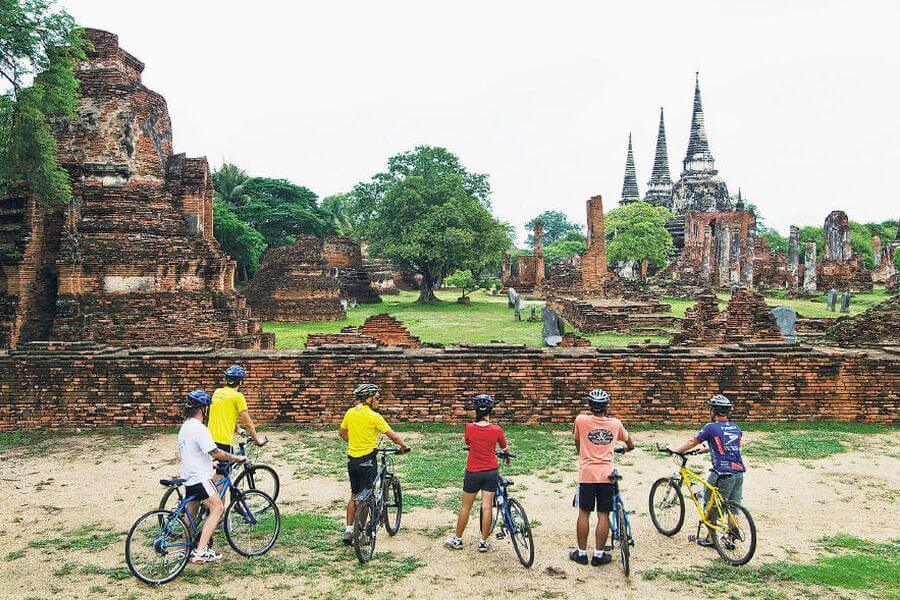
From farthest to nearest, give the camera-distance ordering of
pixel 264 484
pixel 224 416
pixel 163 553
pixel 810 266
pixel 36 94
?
pixel 810 266, pixel 36 94, pixel 264 484, pixel 224 416, pixel 163 553

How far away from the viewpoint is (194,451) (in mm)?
5371

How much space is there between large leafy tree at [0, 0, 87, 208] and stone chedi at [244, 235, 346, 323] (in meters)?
13.1

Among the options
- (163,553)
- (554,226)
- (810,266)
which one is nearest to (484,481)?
(163,553)

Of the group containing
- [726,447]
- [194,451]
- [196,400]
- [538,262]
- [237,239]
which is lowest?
[194,451]

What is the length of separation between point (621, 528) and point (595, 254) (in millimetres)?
27362

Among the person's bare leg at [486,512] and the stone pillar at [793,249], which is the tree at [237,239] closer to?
the stone pillar at [793,249]

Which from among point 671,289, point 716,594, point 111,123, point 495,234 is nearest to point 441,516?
point 716,594

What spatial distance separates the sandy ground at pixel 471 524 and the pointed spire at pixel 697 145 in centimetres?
7158

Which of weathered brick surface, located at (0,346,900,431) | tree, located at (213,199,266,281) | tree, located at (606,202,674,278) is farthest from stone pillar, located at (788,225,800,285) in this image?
weathered brick surface, located at (0,346,900,431)

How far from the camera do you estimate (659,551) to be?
5.58 m

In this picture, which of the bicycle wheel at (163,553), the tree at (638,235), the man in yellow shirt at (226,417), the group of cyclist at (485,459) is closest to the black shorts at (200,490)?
the group of cyclist at (485,459)

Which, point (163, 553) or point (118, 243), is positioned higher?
point (118, 243)

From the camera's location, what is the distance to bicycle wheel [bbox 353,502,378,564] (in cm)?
530

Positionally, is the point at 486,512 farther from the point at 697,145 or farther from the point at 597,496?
the point at 697,145
